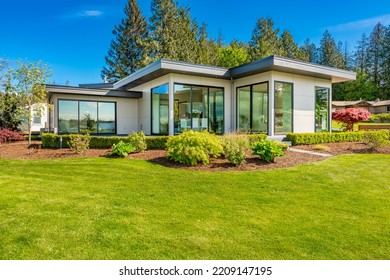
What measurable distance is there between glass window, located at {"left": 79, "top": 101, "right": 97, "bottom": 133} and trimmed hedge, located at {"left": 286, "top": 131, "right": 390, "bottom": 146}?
10.6 meters

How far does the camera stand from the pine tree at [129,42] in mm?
31502

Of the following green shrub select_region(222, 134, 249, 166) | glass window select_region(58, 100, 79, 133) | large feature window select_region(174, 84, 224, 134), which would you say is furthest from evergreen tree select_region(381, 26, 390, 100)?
green shrub select_region(222, 134, 249, 166)

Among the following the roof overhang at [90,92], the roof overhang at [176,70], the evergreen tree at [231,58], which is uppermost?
the evergreen tree at [231,58]

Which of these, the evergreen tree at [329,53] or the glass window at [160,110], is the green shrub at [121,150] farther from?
the evergreen tree at [329,53]

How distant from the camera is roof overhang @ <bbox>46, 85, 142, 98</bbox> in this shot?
1395cm

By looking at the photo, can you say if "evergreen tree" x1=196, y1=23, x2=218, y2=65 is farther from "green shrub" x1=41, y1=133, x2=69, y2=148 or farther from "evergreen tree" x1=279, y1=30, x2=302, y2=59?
"green shrub" x1=41, y1=133, x2=69, y2=148

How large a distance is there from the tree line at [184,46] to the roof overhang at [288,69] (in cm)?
1764

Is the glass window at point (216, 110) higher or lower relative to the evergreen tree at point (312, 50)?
lower

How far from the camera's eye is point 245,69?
12359 mm

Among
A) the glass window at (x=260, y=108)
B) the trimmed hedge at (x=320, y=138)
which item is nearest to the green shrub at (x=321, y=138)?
the trimmed hedge at (x=320, y=138)

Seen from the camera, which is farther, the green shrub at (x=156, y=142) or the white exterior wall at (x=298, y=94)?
the white exterior wall at (x=298, y=94)

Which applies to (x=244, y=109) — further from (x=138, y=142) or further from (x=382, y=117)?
(x=382, y=117)

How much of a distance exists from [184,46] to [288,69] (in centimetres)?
1973
